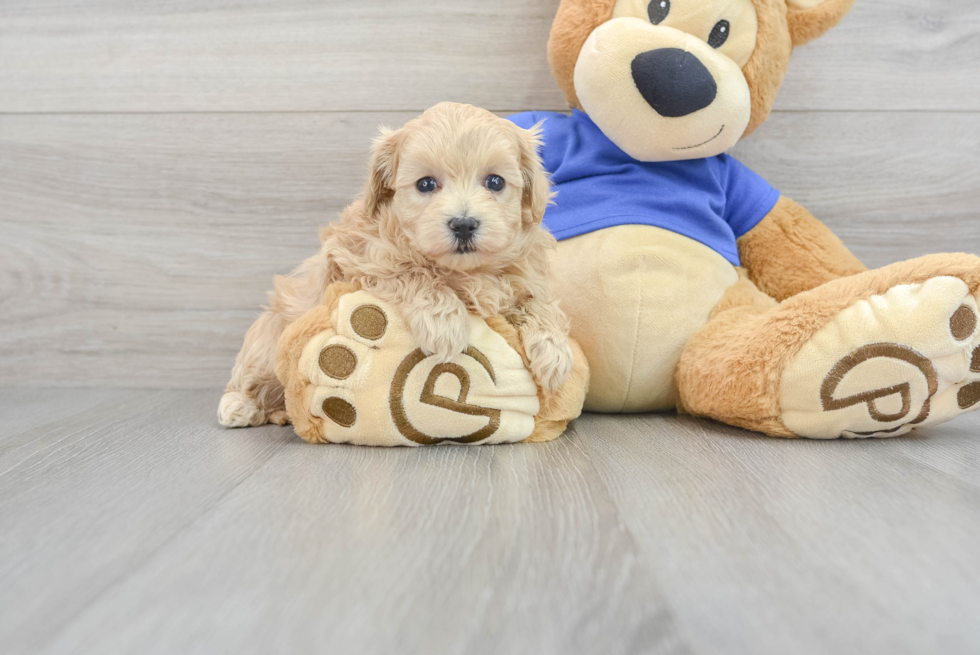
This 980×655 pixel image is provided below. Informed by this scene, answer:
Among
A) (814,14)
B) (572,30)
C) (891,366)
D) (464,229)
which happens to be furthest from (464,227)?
(814,14)

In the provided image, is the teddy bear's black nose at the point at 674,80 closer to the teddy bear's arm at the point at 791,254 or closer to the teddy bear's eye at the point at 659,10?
the teddy bear's eye at the point at 659,10

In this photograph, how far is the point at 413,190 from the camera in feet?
3.05

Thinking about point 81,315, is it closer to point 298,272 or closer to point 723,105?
point 298,272

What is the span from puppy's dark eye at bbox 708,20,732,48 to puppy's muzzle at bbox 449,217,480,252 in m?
0.56

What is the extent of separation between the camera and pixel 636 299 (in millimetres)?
1122

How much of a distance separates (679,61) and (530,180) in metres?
0.32

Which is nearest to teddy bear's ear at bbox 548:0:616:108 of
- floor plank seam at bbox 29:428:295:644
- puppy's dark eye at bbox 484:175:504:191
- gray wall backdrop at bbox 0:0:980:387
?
gray wall backdrop at bbox 0:0:980:387

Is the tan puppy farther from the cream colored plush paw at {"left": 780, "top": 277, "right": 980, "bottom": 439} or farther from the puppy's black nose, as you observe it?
the cream colored plush paw at {"left": 780, "top": 277, "right": 980, "bottom": 439}

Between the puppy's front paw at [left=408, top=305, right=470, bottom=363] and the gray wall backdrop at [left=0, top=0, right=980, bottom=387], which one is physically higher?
the gray wall backdrop at [left=0, top=0, right=980, bottom=387]

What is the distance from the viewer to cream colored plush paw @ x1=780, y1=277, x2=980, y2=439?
92 centimetres

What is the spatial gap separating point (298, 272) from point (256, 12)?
2.19 ft

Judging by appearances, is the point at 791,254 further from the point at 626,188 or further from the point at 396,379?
the point at 396,379

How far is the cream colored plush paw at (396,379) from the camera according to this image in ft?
3.11

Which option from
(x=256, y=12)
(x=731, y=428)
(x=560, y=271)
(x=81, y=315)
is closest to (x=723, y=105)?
(x=560, y=271)
